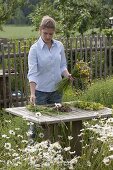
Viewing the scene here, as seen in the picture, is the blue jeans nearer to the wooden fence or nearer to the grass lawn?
the wooden fence

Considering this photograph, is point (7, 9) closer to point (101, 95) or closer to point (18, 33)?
point (101, 95)

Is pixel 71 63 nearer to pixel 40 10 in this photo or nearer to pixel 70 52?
pixel 70 52

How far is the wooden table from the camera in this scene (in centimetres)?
469

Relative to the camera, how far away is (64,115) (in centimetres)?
491

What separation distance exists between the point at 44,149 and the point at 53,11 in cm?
1413

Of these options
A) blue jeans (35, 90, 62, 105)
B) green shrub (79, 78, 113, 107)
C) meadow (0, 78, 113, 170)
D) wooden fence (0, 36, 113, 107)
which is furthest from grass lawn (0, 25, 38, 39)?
meadow (0, 78, 113, 170)

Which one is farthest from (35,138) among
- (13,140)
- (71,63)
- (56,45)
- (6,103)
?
(71,63)

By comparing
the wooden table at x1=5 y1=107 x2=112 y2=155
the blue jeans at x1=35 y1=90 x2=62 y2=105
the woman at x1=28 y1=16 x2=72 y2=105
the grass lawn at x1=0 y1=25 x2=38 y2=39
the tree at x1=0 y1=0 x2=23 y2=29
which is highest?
the tree at x1=0 y1=0 x2=23 y2=29

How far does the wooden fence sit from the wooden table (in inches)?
161

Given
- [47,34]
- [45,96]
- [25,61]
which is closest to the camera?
[47,34]

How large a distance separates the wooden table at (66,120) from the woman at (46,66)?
370 millimetres

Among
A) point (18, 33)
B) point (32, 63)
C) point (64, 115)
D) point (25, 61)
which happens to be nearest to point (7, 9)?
point (25, 61)

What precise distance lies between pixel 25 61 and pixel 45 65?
3994mm

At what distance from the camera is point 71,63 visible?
34.3 ft
